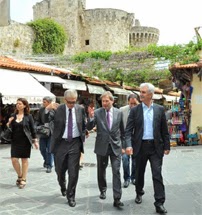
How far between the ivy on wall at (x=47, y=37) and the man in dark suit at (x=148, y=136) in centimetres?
2838

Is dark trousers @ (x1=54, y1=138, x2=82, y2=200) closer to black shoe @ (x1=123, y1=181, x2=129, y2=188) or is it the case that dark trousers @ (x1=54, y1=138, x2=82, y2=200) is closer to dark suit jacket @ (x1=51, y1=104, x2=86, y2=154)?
dark suit jacket @ (x1=51, y1=104, x2=86, y2=154)

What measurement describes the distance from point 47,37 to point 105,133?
98.8 ft

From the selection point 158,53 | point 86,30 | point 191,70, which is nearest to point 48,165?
point 191,70

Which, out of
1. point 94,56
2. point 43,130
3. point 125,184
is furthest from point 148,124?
point 94,56

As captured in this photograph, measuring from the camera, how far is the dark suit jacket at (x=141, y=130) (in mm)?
4555

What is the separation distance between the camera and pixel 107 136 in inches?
192

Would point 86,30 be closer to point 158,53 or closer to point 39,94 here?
point 158,53

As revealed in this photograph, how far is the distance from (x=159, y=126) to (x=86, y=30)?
4167cm

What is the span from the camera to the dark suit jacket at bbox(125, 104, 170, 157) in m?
4.55

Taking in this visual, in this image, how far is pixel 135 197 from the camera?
512 cm

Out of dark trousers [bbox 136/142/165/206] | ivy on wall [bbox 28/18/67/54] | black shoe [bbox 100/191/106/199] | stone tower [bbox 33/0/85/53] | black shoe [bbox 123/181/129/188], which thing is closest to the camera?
dark trousers [bbox 136/142/165/206]

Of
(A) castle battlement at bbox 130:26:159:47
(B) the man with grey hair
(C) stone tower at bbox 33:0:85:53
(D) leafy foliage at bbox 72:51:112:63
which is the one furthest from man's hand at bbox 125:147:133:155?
(A) castle battlement at bbox 130:26:159:47

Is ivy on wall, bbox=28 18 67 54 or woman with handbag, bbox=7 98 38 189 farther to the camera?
ivy on wall, bbox=28 18 67 54

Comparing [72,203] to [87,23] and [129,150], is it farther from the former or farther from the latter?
[87,23]
